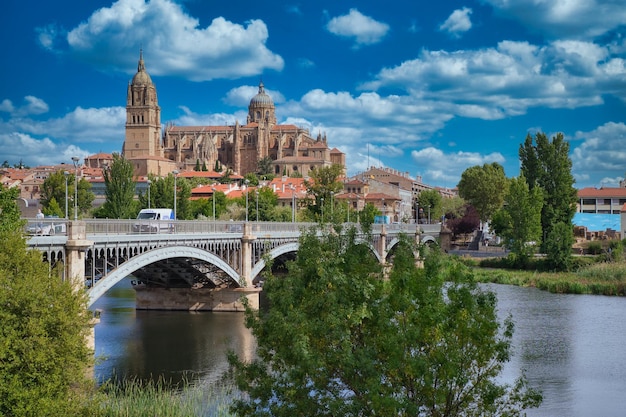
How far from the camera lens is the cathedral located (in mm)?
184375

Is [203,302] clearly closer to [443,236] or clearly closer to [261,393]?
[261,393]

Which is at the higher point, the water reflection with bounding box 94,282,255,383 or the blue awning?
the blue awning

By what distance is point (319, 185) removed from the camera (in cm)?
7288

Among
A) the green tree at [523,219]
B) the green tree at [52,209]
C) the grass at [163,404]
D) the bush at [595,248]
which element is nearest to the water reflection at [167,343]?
the grass at [163,404]

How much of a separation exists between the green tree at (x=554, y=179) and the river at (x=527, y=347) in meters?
22.6

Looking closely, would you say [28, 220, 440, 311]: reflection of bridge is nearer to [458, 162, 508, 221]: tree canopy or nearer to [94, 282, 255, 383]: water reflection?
[94, 282, 255, 383]: water reflection

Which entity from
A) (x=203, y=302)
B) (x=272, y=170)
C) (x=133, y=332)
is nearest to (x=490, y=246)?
(x=203, y=302)

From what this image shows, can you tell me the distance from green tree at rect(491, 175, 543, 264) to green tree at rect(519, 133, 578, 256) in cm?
134

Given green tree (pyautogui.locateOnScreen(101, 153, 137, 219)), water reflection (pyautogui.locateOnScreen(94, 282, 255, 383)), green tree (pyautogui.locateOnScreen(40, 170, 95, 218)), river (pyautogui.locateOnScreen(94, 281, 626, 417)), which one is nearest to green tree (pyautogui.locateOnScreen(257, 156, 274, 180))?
green tree (pyautogui.locateOnScreen(40, 170, 95, 218))

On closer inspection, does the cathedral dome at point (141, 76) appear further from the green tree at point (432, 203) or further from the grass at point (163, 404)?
the grass at point (163, 404)

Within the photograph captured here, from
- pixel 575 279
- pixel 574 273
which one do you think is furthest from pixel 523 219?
pixel 575 279

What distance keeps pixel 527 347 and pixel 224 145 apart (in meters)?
170

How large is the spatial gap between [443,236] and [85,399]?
79.0 metres

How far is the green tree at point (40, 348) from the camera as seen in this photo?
52.1 feet
